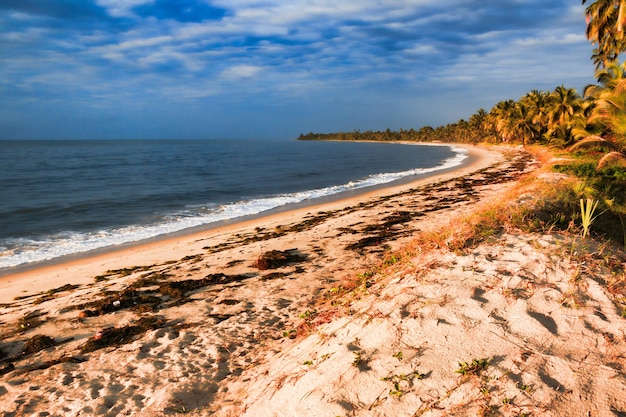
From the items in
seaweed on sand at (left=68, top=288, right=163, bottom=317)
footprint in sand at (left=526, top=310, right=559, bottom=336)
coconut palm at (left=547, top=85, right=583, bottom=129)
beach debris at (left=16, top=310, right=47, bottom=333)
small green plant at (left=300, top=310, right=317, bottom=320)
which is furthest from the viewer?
coconut palm at (left=547, top=85, right=583, bottom=129)

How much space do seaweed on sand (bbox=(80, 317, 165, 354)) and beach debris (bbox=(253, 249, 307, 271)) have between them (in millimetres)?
3079

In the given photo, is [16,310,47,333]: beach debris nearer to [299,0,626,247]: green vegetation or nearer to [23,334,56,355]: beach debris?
[23,334,56,355]: beach debris

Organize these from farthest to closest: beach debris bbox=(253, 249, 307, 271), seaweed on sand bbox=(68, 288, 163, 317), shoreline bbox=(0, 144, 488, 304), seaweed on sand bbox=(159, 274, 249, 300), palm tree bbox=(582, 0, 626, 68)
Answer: palm tree bbox=(582, 0, 626, 68), shoreline bbox=(0, 144, 488, 304), beach debris bbox=(253, 249, 307, 271), seaweed on sand bbox=(159, 274, 249, 300), seaweed on sand bbox=(68, 288, 163, 317)

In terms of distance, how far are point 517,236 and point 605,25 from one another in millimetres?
31429

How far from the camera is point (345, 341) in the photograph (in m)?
4.27

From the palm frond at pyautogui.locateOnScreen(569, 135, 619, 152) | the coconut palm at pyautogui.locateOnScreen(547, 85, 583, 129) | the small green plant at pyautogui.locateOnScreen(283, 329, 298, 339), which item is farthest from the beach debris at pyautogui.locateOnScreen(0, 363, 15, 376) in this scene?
the coconut palm at pyautogui.locateOnScreen(547, 85, 583, 129)

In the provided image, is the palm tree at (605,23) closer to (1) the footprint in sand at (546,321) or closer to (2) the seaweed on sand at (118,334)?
(1) the footprint in sand at (546,321)

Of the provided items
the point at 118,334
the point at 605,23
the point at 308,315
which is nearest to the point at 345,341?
the point at 308,315

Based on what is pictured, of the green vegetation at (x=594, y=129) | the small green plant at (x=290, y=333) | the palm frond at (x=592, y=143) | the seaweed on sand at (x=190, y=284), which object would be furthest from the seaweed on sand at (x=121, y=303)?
the palm frond at (x=592, y=143)

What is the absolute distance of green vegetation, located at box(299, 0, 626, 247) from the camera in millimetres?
9250

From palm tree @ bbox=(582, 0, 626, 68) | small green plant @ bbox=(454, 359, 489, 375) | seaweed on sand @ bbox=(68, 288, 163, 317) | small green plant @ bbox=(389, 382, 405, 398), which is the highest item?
palm tree @ bbox=(582, 0, 626, 68)

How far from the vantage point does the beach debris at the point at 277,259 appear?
906 centimetres

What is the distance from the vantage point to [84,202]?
75.8 feet

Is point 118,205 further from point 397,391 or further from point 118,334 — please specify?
point 397,391
